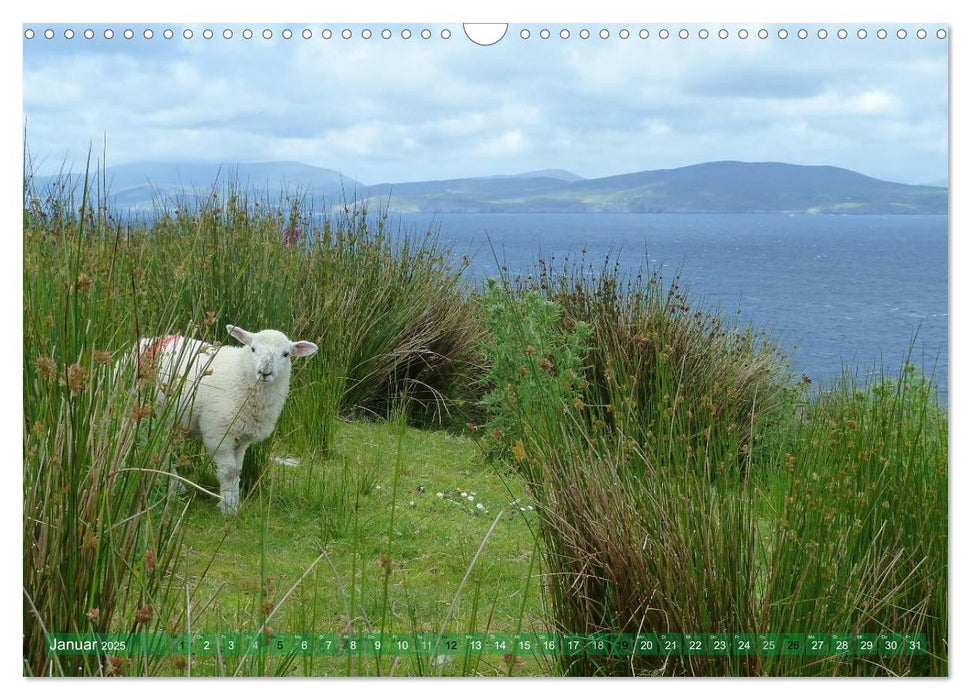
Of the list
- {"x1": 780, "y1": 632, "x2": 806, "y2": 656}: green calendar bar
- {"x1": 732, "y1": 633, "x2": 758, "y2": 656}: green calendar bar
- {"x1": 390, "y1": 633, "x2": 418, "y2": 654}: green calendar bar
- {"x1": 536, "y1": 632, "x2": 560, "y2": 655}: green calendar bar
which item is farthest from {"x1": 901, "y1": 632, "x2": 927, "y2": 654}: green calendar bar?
{"x1": 390, "y1": 633, "x2": 418, "y2": 654}: green calendar bar

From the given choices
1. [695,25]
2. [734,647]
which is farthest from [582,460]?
[695,25]

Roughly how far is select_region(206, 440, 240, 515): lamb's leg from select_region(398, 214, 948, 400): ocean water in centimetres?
150

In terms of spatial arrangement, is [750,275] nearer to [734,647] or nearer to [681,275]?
[681,275]

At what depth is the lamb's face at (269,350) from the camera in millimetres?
4324

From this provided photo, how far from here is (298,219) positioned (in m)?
6.33

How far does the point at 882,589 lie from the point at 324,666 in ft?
5.34

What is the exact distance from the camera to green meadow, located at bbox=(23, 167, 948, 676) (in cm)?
237

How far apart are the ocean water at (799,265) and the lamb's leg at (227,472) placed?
59.1 inches

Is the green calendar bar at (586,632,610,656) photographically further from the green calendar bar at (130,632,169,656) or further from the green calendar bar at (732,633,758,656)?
the green calendar bar at (130,632,169,656)

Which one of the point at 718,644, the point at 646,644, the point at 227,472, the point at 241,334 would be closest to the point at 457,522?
the point at 227,472

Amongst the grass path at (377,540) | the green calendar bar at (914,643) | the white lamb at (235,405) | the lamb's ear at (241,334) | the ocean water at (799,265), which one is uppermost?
the ocean water at (799,265)

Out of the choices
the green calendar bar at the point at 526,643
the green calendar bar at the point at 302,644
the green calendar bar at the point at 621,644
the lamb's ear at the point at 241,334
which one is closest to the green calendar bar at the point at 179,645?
the green calendar bar at the point at 302,644

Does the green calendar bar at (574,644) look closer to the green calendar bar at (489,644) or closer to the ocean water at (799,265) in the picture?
the green calendar bar at (489,644)
